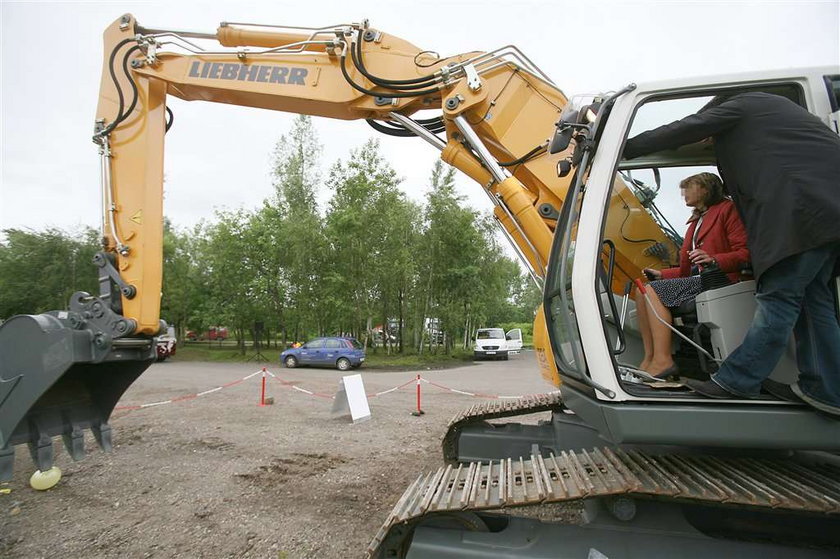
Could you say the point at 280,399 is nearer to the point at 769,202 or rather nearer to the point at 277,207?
the point at 769,202

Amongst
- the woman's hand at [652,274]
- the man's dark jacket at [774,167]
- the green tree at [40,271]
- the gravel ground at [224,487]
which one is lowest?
the gravel ground at [224,487]

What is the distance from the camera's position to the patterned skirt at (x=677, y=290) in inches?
107

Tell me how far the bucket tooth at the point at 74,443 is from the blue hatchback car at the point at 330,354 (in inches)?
599

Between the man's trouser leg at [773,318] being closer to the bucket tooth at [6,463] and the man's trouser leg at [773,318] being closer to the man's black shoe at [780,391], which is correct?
the man's black shoe at [780,391]

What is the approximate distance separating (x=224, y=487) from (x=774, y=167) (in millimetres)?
4883

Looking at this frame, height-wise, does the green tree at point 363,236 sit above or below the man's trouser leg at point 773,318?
above

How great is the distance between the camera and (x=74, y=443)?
390cm

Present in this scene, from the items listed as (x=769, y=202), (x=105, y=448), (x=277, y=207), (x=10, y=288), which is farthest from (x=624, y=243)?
(x=10, y=288)

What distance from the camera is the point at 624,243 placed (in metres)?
3.46

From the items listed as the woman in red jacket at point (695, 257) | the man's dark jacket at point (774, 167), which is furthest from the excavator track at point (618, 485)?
the man's dark jacket at point (774, 167)

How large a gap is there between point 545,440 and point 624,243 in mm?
1860

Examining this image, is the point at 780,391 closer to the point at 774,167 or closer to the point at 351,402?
the point at 774,167

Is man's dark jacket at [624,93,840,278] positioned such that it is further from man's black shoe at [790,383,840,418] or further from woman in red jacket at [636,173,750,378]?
man's black shoe at [790,383,840,418]

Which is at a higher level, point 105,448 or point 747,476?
point 747,476
